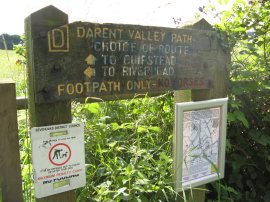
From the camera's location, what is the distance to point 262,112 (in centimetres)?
288

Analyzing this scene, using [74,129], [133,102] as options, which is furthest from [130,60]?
[133,102]

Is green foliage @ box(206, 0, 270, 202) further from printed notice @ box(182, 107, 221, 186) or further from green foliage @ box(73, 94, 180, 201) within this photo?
green foliage @ box(73, 94, 180, 201)

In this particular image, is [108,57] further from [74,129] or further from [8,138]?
[8,138]

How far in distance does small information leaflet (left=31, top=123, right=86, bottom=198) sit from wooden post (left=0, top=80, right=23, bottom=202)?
4.3 inches

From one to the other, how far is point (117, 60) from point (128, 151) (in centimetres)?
69

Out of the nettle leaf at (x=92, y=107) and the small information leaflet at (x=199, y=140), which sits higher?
the nettle leaf at (x=92, y=107)

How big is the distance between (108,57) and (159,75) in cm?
36

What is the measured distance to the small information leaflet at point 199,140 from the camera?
2105mm

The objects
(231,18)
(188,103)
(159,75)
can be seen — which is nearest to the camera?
(159,75)

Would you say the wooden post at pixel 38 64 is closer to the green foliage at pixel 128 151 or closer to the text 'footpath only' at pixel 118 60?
the text 'footpath only' at pixel 118 60

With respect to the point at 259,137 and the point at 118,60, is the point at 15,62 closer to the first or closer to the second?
the point at 118,60

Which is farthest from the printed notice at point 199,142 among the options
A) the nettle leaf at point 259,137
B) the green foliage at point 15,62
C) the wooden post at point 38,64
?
the green foliage at point 15,62

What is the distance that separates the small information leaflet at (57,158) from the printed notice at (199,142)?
Answer: 73 cm

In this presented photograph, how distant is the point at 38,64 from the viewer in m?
1.51
